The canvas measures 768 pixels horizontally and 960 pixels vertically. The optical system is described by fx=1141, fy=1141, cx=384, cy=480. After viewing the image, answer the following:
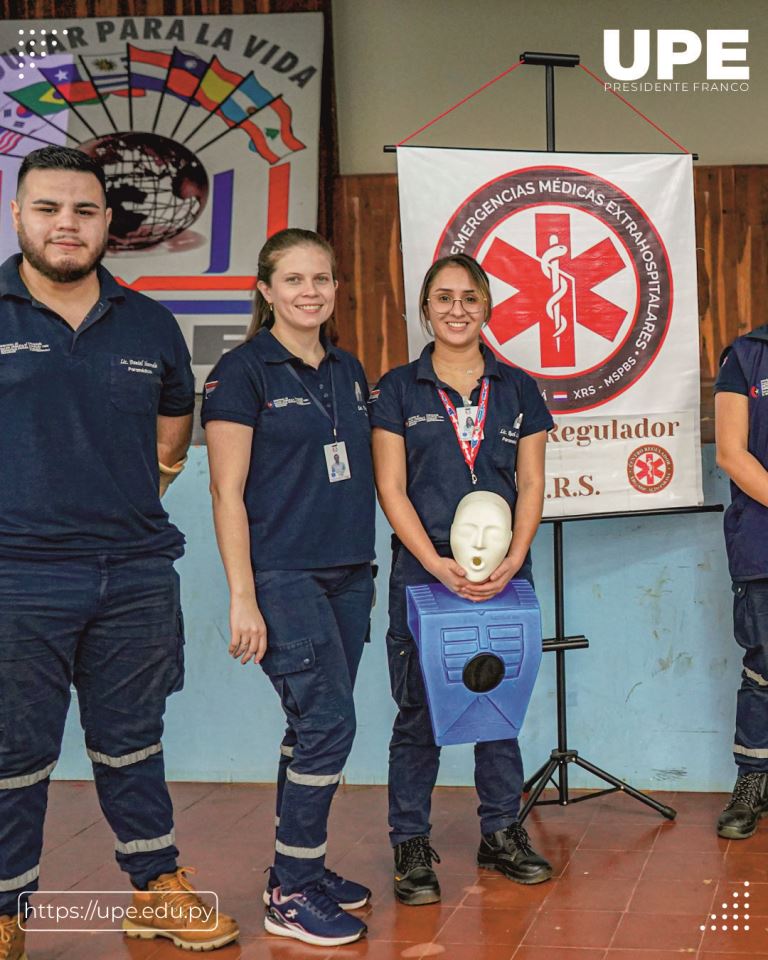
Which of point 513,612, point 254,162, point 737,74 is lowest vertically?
point 513,612

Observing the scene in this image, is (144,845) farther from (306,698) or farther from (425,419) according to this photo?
(425,419)

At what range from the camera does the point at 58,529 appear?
227 centimetres

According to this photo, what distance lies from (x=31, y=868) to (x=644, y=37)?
17.8 feet

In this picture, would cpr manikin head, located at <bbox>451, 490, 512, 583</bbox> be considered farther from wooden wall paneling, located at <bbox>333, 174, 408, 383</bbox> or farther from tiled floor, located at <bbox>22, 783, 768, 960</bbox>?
wooden wall paneling, located at <bbox>333, 174, 408, 383</bbox>

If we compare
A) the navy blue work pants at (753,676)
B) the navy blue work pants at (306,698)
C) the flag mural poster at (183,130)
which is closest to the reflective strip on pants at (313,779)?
the navy blue work pants at (306,698)

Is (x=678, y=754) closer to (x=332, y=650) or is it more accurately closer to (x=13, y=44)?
(x=332, y=650)

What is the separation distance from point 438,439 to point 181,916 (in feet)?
4.06

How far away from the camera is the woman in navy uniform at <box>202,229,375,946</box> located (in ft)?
8.23

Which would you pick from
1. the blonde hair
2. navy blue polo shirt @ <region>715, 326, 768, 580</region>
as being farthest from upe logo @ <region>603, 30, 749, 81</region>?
the blonde hair

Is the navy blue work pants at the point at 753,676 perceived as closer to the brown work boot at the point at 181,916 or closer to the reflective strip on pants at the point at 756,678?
the reflective strip on pants at the point at 756,678

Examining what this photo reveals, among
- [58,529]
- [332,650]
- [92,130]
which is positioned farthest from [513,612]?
[92,130]

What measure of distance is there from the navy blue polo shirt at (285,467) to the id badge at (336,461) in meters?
0.01

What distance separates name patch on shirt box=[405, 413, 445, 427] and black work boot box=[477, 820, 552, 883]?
3.42 feet

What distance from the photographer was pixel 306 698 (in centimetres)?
Result: 253
